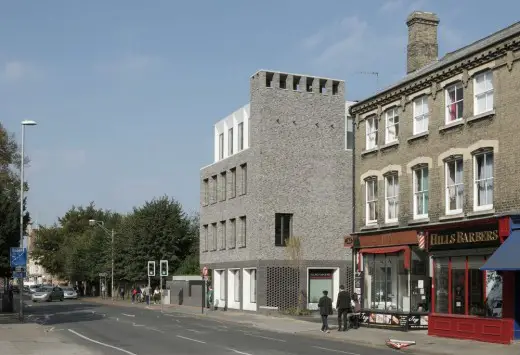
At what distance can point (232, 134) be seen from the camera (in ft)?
174

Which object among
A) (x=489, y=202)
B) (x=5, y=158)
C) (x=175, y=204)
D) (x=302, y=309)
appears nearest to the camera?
(x=489, y=202)

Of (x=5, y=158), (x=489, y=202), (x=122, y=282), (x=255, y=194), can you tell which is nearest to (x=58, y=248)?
(x=122, y=282)

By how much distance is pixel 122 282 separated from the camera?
79.1m

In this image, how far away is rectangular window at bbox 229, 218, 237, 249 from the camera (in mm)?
51275

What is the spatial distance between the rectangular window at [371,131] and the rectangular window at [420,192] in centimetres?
375

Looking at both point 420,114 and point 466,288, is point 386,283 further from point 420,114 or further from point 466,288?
point 420,114

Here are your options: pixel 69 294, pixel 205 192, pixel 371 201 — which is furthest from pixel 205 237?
pixel 69 294

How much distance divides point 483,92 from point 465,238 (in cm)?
506

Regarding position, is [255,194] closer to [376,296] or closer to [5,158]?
[376,296]

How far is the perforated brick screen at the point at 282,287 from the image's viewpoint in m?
46.0

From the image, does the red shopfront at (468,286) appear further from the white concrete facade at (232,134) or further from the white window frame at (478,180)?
the white concrete facade at (232,134)

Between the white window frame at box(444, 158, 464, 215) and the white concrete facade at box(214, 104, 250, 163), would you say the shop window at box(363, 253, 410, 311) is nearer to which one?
the white window frame at box(444, 158, 464, 215)

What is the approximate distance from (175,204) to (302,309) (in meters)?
28.5

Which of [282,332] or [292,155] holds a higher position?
[292,155]
